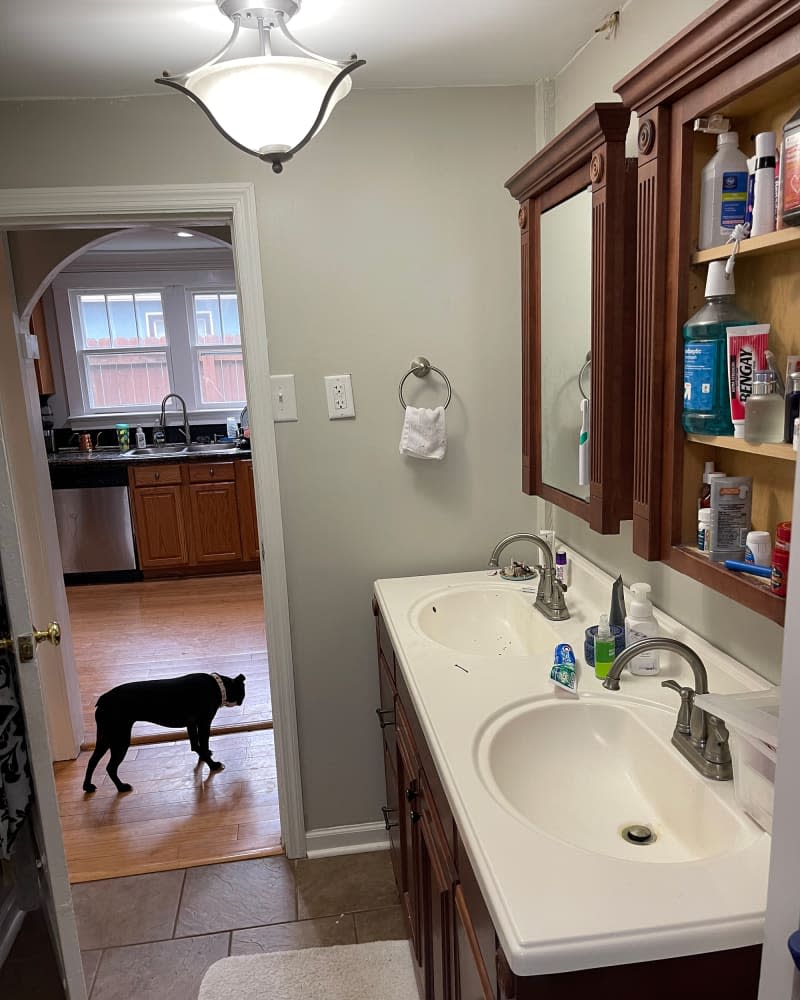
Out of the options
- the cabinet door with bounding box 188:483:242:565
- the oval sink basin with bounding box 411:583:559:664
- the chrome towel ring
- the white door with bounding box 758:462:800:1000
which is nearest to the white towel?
the chrome towel ring

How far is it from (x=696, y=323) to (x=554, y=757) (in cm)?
78

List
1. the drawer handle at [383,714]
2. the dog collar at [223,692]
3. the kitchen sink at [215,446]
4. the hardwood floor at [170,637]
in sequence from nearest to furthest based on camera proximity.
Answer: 1. the drawer handle at [383,714]
2. the dog collar at [223,692]
3. the hardwood floor at [170,637]
4. the kitchen sink at [215,446]

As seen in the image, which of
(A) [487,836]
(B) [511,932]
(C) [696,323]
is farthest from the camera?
(C) [696,323]

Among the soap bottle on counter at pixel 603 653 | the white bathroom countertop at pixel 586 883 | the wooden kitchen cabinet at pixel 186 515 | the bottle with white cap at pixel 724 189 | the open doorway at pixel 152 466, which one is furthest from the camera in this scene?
the wooden kitchen cabinet at pixel 186 515

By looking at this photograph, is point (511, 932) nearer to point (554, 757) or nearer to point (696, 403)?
point (554, 757)

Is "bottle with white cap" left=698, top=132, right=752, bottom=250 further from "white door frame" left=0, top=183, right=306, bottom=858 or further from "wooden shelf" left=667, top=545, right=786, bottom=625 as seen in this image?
"white door frame" left=0, top=183, right=306, bottom=858

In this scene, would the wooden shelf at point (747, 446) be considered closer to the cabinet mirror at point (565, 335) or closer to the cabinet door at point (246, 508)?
the cabinet mirror at point (565, 335)

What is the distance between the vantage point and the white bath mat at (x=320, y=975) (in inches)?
72.2

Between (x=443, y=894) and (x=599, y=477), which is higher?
(x=599, y=477)

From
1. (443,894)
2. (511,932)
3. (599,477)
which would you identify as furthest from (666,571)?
(511,932)

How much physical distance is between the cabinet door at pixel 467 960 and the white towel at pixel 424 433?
1248mm

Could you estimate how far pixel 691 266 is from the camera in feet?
3.81

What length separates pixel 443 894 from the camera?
1.30 m

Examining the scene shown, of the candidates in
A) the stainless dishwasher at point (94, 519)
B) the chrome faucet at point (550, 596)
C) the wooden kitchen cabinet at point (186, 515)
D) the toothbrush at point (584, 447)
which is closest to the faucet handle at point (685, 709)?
the toothbrush at point (584, 447)
